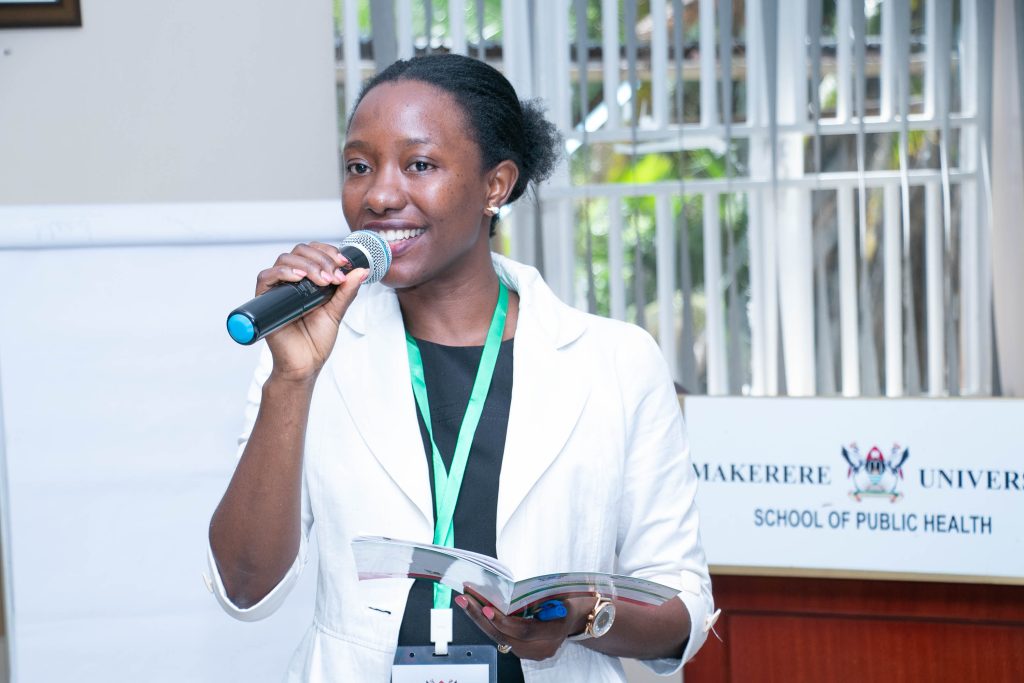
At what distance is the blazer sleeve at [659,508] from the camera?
1.29 meters

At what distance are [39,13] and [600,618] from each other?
2297 mm

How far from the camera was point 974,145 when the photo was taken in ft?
10.2

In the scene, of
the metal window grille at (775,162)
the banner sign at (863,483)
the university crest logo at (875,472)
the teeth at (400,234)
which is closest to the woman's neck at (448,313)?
the teeth at (400,234)

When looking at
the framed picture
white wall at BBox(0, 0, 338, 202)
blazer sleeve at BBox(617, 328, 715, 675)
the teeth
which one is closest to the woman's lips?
the teeth

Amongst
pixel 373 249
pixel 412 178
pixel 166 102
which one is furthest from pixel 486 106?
pixel 166 102

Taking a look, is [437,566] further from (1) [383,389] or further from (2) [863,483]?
(2) [863,483]

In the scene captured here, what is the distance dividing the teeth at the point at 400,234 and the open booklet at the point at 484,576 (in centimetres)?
39

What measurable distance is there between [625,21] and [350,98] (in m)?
0.83

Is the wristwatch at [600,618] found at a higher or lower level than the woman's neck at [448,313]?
lower

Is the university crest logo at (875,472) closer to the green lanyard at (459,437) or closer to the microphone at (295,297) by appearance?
the green lanyard at (459,437)

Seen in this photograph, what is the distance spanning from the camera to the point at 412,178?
4.12 feet

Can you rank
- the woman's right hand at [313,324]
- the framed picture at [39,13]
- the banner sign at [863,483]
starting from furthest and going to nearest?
the framed picture at [39,13], the banner sign at [863,483], the woman's right hand at [313,324]

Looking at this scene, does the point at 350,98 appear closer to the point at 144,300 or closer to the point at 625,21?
the point at 625,21

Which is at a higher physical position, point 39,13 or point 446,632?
point 39,13
